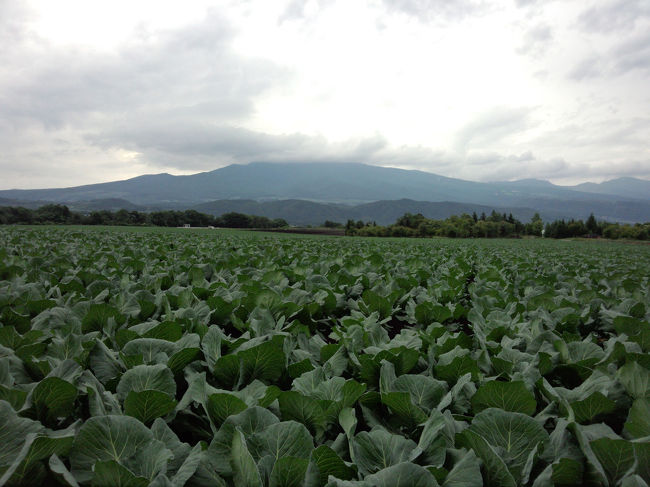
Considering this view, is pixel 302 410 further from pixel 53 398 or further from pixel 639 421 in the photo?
pixel 639 421

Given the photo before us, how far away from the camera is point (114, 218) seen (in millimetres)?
83875

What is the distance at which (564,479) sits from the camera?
3.75 ft

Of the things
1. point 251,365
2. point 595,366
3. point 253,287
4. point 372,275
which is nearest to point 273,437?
point 251,365

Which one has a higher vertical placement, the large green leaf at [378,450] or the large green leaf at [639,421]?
the large green leaf at [639,421]

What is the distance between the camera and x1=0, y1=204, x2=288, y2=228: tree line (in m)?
67.8

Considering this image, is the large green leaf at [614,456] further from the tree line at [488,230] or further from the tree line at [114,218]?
the tree line at [114,218]

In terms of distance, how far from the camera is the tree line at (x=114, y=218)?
6775 cm

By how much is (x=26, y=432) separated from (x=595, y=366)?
250cm

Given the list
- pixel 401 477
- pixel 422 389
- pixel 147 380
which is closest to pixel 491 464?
pixel 401 477

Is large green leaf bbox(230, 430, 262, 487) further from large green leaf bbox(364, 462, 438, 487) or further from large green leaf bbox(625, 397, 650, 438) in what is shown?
large green leaf bbox(625, 397, 650, 438)

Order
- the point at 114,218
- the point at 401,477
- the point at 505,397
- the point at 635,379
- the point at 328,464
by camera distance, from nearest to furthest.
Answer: the point at 401,477 → the point at 328,464 → the point at 505,397 → the point at 635,379 → the point at 114,218

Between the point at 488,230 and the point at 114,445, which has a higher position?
the point at 488,230

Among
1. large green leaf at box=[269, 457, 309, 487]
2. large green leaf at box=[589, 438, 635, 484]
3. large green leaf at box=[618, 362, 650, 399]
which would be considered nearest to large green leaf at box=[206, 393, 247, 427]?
large green leaf at box=[269, 457, 309, 487]

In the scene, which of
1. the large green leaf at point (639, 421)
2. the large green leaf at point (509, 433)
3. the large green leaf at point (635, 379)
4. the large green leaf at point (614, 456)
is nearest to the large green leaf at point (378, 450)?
the large green leaf at point (509, 433)
